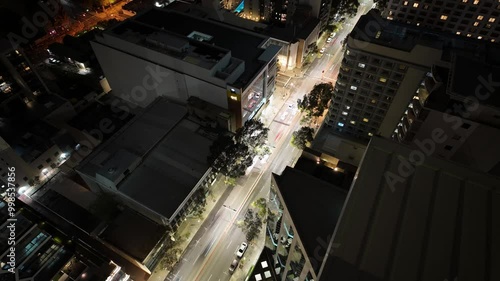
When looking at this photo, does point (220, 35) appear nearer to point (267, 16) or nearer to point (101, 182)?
→ point (267, 16)

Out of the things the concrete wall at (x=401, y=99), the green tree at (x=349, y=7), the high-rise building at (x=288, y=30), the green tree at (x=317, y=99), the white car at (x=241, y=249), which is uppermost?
the green tree at (x=349, y=7)

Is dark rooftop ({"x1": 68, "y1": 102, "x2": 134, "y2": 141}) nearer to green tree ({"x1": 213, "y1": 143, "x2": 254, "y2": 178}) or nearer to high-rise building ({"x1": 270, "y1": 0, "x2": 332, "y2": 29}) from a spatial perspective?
green tree ({"x1": 213, "y1": 143, "x2": 254, "y2": 178})

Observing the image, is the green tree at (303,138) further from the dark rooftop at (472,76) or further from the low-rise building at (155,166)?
the dark rooftop at (472,76)

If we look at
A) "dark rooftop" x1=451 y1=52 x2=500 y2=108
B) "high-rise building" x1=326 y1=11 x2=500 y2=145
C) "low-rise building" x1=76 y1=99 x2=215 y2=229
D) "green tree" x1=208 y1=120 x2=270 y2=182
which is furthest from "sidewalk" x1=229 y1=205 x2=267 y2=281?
"dark rooftop" x1=451 y1=52 x2=500 y2=108

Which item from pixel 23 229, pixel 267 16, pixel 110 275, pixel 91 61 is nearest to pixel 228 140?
pixel 110 275

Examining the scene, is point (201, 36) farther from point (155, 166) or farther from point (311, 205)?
point (311, 205)

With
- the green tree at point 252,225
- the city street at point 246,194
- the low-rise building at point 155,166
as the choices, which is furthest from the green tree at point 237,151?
the green tree at point 252,225
